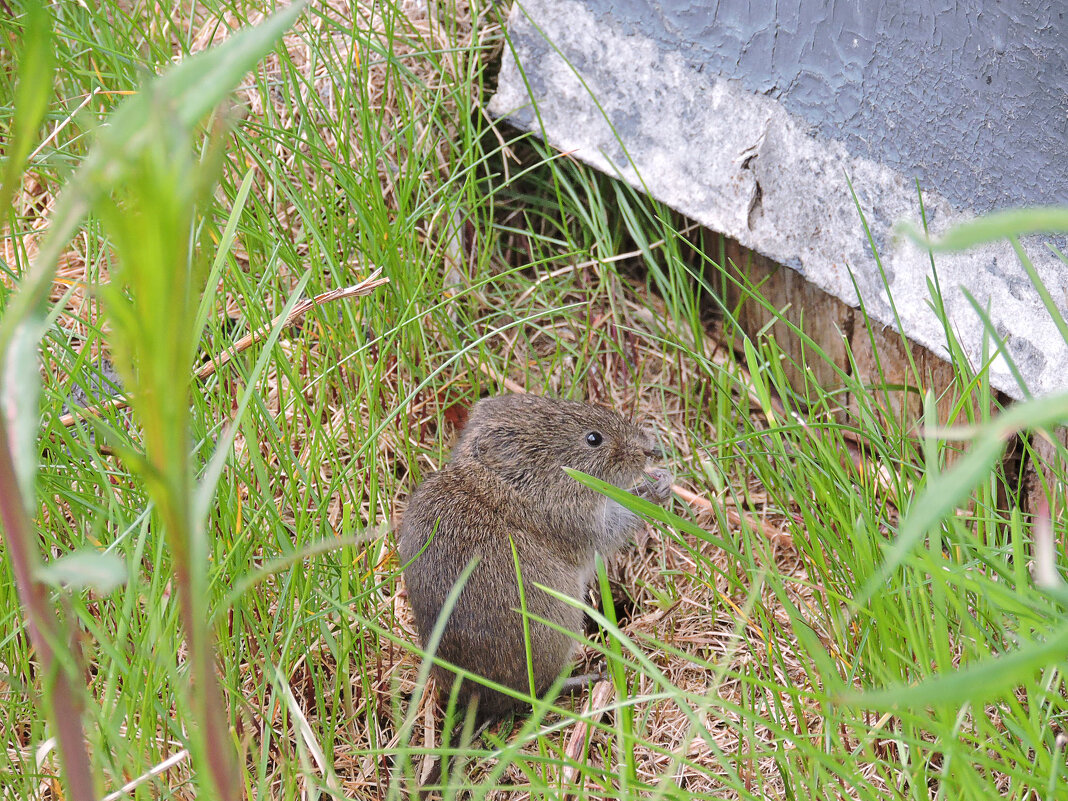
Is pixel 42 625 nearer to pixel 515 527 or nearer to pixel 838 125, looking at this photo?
pixel 515 527

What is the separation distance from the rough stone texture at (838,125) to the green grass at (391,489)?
0.82 feet

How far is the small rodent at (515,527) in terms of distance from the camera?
9.81 feet

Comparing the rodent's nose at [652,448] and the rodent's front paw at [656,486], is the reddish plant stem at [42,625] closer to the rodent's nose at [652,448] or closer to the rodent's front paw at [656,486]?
the rodent's front paw at [656,486]

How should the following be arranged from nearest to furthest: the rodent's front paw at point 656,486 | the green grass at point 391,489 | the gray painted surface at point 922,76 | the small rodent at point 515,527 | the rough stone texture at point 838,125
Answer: the green grass at point 391,489 → the gray painted surface at point 922,76 → the rough stone texture at point 838,125 → the small rodent at point 515,527 → the rodent's front paw at point 656,486

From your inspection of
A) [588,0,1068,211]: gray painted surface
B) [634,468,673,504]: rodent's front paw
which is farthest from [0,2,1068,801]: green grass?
[588,0,1068,211]: gray painted surface

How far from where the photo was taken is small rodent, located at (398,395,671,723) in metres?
2.99

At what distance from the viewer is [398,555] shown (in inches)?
131

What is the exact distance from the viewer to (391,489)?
3.58 metres

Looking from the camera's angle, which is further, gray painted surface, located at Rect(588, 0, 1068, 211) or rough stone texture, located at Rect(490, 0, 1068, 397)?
rough stone texture, located at Rect(490, 0, 1068, 397)

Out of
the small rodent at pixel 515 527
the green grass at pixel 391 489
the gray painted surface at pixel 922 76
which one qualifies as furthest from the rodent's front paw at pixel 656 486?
the gray painted surface at pixel 922 76

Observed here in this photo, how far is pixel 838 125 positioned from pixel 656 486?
1.40m

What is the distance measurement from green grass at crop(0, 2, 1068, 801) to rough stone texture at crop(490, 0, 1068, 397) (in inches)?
9.8

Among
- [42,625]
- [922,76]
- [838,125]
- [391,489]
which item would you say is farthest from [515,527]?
[42,625]

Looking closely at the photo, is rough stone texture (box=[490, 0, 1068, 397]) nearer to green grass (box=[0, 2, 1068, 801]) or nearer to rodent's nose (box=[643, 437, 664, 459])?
green grass (box=[0, 2, 1068, 801])
